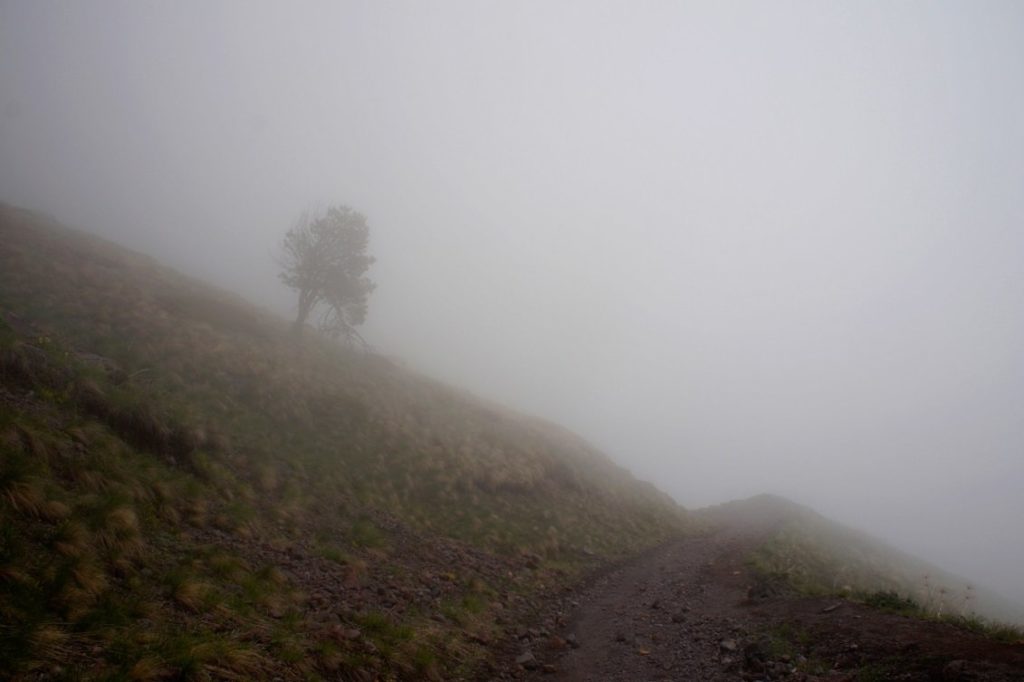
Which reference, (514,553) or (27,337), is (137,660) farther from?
(27,337)

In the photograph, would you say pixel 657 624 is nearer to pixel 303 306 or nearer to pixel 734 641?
pixel 734 641

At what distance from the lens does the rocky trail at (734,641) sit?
840 cm

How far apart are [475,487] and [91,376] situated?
593 inches

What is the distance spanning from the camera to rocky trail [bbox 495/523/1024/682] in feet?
27.6

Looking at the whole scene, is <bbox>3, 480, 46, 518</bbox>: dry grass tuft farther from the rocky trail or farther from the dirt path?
the dirt path

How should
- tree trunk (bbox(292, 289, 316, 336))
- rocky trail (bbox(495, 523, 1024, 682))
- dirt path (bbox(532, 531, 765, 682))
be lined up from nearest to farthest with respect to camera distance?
rocky trail (bbox(495, 523, 1024, 682))
dirt path (bbox(532, 531, 765, 682))
tree trunk (bbox(292, 289, 316, 336))

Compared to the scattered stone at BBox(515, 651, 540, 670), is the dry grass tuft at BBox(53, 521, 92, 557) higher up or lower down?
higher up

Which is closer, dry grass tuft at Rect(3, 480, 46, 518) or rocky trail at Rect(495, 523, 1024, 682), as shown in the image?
dry grass tuft at Rect(3, 480, 46, 518)

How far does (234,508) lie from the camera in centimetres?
1225

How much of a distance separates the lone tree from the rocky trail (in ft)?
89.7

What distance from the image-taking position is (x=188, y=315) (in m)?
27.4

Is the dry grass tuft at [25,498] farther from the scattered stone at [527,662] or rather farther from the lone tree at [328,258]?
the lone tree at [328,258]

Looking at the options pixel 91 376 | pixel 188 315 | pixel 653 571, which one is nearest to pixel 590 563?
pixel 653 571

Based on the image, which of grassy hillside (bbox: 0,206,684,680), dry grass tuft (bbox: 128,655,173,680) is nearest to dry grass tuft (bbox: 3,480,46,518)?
grassy hillside (bbox: 0,206,684,680)
